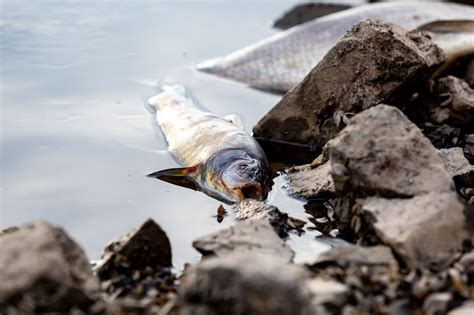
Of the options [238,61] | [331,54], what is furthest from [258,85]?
[331,54]

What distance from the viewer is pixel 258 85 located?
7.32 m

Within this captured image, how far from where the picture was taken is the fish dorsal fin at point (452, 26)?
719cm

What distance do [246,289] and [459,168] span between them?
95.3 inches

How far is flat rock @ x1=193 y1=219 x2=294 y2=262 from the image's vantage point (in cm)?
348

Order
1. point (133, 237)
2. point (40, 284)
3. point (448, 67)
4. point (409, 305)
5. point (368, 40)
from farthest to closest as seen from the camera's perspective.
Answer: point (448, 67), point (368, 40), point (133, 237), point (409, 305), point (40, 284)

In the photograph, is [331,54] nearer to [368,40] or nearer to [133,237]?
[368,40]

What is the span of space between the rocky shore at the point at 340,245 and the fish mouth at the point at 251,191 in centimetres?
12

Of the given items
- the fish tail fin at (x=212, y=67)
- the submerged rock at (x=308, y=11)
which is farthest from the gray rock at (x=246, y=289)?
the submerged rock at (x=308, y=11)

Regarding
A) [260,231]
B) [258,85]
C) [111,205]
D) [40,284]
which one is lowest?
[258,85]

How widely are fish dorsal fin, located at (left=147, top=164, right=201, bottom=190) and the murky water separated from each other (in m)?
0.11

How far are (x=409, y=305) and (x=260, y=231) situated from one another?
77 cm

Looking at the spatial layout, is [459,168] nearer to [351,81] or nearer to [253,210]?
[351,81]

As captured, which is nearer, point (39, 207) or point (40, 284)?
point (40, 284)

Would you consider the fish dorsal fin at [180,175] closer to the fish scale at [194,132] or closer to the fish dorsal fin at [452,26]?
the fish scale at [194,132]
